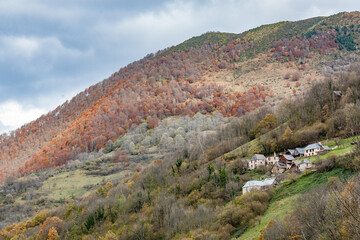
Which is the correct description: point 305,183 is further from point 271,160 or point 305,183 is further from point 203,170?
point 203,170

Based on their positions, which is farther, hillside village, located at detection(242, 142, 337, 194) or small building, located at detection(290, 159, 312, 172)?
small building, located at detection(290, 159, 312, 172)

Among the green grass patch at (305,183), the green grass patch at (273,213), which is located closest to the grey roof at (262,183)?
the green grass patch at (305,183)

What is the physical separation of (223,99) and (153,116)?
43.0m

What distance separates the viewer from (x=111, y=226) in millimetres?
66625

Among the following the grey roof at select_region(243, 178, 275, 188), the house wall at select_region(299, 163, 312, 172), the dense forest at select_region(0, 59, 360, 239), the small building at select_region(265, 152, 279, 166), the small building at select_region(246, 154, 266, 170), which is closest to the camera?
the dense forest at select_region(0, 59, 360, 239)

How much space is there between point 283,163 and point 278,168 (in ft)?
6.70

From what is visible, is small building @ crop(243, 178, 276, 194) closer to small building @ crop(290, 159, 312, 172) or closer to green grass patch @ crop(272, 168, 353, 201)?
green grass patch @ crop(272, 168, 353, 201)

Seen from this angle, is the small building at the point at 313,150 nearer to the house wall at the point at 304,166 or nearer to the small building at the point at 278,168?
the small building at the point at 278,168

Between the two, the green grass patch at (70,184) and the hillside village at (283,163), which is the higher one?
the hillside village at (283,163)

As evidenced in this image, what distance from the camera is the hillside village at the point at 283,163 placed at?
5156 cm

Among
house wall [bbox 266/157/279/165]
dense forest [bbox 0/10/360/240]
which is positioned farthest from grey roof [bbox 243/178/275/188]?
house wall [bbox 266/157/279/165]

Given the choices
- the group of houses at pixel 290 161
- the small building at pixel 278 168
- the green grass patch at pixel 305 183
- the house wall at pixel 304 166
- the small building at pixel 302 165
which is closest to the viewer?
the green grass patch at pixel 305 183

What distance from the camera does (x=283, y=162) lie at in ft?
199

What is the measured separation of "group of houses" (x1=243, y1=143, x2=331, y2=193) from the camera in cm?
5169
